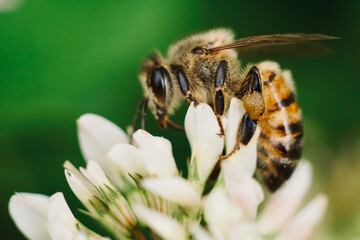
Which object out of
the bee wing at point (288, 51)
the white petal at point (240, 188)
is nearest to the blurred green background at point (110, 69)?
the bee wing at point (288, 51)

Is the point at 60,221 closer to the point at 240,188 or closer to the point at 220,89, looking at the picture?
the point at 240,188

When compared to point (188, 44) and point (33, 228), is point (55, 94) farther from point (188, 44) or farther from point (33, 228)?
point (33, 228)

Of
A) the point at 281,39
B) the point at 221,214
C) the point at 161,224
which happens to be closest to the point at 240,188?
the point at 221,214

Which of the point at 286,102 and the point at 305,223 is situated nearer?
the point at 305,223

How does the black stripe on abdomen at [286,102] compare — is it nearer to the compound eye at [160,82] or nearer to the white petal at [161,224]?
the compound eye at [160,82]

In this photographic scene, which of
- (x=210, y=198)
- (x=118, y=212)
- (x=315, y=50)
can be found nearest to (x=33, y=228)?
(x=118, y=212)

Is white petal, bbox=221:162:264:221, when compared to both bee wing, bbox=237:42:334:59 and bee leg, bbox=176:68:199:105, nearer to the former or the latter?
bee leg, bbox=176:68:199:105
